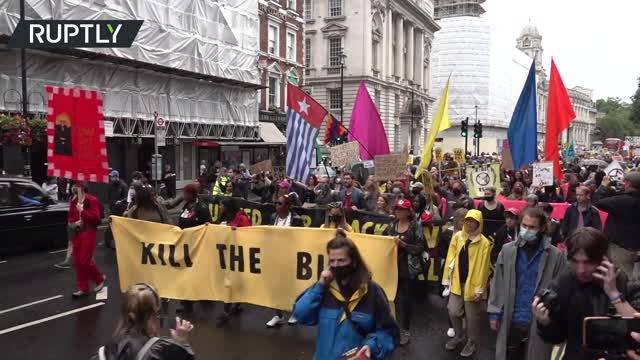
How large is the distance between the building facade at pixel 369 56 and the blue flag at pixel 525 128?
3869 centimetres

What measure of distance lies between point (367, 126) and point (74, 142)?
6.78 metres

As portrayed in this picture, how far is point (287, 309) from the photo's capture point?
268 inches

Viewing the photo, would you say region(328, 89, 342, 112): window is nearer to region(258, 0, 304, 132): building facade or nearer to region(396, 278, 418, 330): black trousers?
region(258, 0, 304, 132): building facade

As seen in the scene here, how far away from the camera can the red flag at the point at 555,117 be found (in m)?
11.5

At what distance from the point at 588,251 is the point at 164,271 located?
552 cm

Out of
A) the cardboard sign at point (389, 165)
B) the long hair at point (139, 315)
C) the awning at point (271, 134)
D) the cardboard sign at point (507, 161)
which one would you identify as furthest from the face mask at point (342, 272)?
the awning at point (271, 134)

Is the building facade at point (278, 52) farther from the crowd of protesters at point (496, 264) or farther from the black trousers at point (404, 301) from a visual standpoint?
the black trousers at point (404, 301)

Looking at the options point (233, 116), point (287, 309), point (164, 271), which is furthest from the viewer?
point (233, 116)

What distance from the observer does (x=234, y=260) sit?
700cm

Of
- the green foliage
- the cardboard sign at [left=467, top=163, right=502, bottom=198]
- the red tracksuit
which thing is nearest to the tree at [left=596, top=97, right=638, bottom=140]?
the green foliage

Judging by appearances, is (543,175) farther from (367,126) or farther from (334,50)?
(334,50)

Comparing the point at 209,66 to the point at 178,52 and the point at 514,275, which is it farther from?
the point at 514,275

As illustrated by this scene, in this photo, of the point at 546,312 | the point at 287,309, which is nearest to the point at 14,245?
the point at 287,309

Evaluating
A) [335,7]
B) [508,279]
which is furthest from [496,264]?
[335,7]
